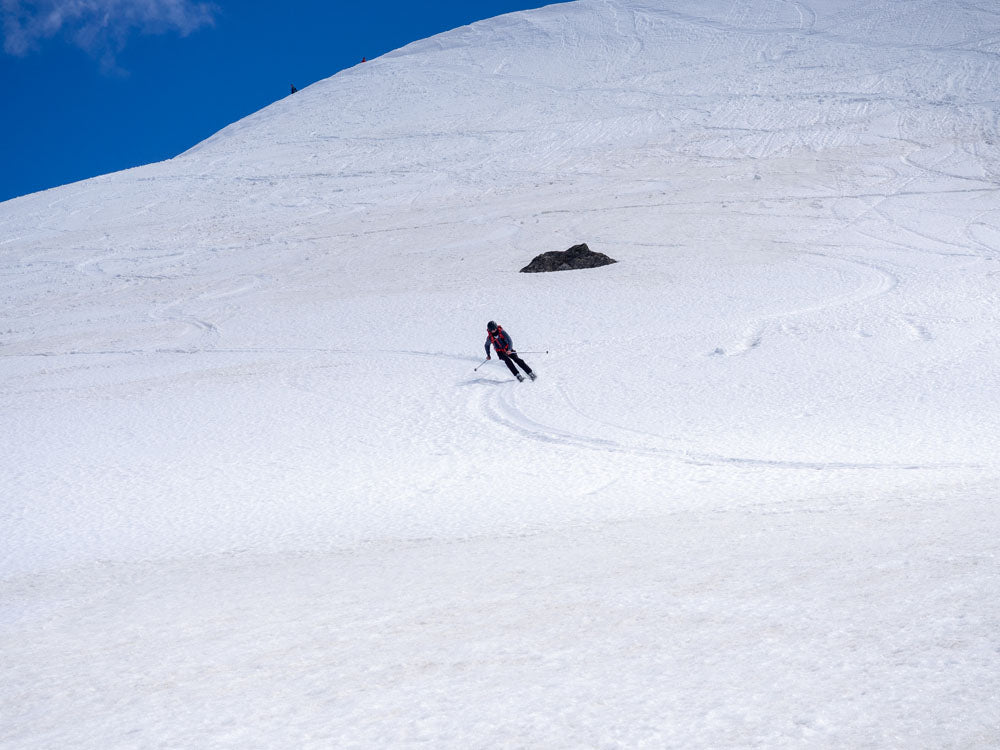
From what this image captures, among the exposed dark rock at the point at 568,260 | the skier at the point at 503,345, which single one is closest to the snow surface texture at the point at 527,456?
the skier at the point at 503,345

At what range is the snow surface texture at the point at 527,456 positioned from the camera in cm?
462

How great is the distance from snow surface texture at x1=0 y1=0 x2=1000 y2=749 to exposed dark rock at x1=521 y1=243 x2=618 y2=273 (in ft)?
2.93

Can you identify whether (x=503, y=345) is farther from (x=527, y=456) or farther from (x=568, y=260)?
(x=568, y=260)

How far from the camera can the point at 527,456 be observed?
476 inches

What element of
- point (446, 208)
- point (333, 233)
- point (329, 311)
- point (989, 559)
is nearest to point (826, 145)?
point (446, 208)

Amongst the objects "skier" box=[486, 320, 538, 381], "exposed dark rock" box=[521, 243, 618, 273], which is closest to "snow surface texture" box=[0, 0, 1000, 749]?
"skier" box=[486, 320, 538, 381]

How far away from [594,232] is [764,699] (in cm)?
2744

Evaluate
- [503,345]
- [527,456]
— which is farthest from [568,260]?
[527,456]

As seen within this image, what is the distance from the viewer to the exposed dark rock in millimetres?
26094

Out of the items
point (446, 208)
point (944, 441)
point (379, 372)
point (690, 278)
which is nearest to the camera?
point (944, 441)

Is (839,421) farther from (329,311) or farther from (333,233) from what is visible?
(333,233)

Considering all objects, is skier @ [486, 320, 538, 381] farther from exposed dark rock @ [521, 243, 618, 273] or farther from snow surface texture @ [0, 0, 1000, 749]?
exposed dark rock @ [521, 243, 618, 273]

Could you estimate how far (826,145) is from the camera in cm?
3941

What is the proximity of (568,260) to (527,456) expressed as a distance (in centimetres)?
1511
